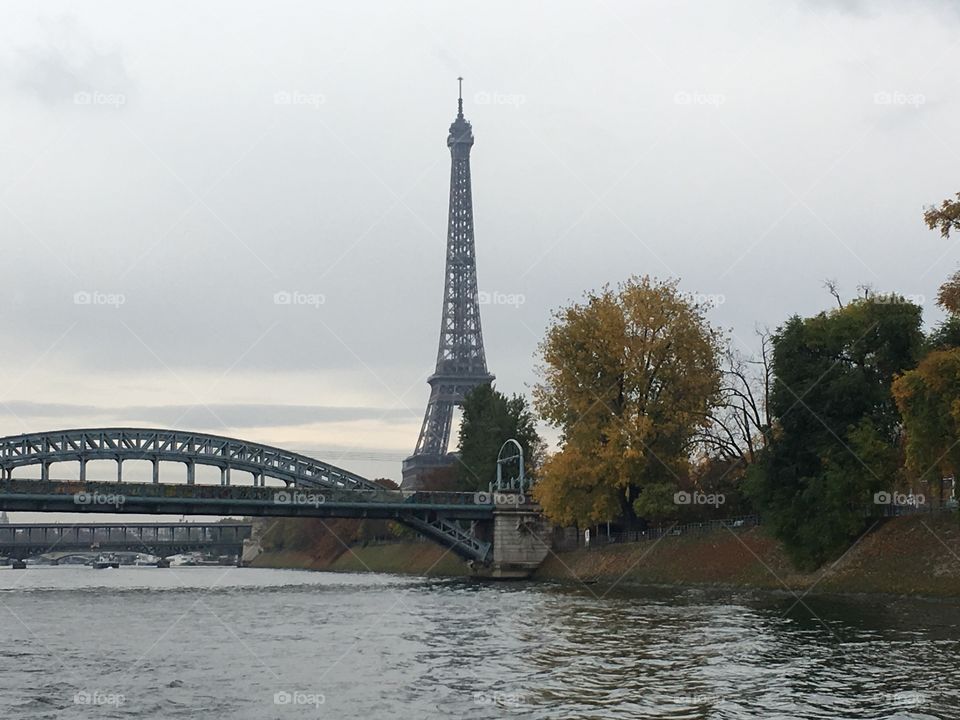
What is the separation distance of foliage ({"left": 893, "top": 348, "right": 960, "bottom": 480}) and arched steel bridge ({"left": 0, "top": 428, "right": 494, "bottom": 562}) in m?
49.2

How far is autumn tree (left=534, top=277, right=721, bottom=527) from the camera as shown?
249 feet

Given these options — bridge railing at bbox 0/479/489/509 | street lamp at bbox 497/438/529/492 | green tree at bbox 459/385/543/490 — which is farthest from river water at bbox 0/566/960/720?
green tree at bbox 459/385/543/490

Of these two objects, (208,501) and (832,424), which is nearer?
(832,424)

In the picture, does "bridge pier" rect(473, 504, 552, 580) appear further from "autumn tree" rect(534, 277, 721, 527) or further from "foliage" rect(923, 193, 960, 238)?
"foliage" rect(923, 193, 960, 238)

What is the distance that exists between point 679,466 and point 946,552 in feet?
78.4

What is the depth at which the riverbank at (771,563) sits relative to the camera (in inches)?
2103

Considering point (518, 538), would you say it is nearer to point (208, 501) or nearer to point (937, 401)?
point (208, 501)

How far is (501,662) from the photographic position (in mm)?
30547

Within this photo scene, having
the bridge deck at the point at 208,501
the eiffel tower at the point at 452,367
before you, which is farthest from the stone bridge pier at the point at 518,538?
the eiffel tower at the point at 452,367

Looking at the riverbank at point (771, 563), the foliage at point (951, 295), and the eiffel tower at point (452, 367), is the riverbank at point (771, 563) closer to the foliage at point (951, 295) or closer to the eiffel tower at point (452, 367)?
the foliage at point (951, 295)

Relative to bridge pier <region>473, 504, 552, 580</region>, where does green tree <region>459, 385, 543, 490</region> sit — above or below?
above

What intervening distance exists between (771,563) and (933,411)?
59.3 feet

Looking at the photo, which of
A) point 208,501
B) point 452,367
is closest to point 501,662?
point 208,501

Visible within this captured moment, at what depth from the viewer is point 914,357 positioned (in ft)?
196
